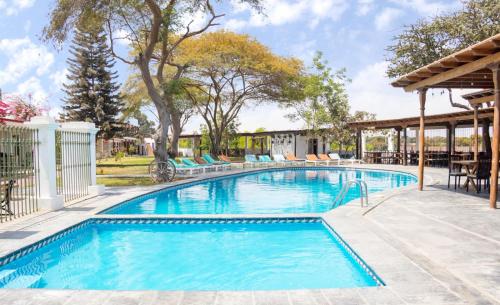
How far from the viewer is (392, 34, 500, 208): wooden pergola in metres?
7.66

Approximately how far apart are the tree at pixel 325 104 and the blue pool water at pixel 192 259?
2396cm

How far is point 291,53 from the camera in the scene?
29.5 m

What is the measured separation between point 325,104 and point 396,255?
92.1 ft

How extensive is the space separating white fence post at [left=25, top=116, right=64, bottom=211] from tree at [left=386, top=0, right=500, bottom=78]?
2166 cm

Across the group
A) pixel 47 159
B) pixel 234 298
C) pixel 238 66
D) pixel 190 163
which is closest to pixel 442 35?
pixel 238 66

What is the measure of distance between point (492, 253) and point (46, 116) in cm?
852

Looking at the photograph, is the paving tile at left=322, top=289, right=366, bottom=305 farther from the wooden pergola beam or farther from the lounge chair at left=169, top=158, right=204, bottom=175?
the lounge chair at left=169, top=158, right=204, bottom=175

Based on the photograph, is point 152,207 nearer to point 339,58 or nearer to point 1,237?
point 1,237

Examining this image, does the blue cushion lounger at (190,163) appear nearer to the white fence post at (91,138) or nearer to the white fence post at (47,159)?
the white fence post at (91,138)

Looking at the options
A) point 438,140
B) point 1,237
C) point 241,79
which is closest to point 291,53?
point 241,79

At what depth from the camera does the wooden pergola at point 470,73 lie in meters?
7.66

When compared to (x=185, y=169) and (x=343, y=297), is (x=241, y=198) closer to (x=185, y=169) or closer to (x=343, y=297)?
(x=185, y=169)

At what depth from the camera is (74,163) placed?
A: 405 inches

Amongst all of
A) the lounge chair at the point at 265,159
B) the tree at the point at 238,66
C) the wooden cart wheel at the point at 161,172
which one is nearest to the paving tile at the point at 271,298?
the wooden cart wheel at the point at 161,172
